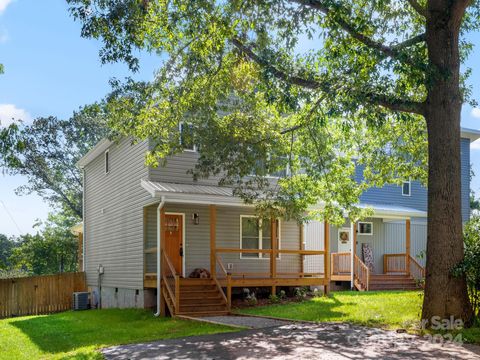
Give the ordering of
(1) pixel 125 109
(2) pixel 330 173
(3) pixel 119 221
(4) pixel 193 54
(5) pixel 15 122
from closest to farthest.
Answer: (5) pixel 15 122, (4) pixel 193 54, (1) pixel 125 109, (2) pixel 330 173, (3) pixel 119 221

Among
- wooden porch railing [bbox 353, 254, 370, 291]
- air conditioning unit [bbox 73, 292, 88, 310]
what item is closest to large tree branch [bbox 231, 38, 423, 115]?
wooden porch railing [bbox 353, 254, 370, 291]

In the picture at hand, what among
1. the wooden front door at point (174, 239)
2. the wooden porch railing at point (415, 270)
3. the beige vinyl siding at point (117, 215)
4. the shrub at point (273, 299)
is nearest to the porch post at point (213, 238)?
the wooden front door at point (174, 239)

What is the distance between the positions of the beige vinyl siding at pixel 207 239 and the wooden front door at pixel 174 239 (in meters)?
0.20

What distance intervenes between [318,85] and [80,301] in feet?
48.8

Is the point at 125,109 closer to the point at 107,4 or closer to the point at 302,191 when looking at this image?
the point at 107,4

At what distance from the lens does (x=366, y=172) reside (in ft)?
56.8

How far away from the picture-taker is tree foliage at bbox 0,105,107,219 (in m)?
34.6

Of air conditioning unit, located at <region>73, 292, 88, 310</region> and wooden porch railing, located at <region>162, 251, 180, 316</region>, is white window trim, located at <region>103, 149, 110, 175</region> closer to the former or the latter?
air conditioning unit, located at <region>73, 292, 88, 310</region>

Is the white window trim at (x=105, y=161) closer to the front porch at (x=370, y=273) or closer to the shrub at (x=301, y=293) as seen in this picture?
the shrub at (x=301, y=293)

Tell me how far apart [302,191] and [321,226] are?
709 cm

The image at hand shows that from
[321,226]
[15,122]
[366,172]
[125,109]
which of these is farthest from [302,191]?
[15,122]

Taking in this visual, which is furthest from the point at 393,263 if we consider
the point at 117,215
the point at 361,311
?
the point at 117,215

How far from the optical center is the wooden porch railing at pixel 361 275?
21.0m

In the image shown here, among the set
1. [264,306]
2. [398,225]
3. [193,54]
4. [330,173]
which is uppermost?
[193,54]
